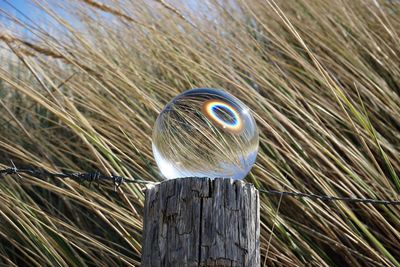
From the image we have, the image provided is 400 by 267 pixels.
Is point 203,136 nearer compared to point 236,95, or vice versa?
point 203,136

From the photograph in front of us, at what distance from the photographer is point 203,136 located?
0.99 meters

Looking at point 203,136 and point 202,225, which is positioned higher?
point 203,136

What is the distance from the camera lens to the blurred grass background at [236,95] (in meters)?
1.49

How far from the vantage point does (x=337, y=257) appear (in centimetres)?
177

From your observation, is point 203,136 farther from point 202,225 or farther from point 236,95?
point 236,95

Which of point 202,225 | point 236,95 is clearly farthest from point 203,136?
point 236,95

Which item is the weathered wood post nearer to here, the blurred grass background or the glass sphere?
the glass sphere

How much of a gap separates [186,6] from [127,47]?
0.32 metres

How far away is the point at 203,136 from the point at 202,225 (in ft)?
0.50

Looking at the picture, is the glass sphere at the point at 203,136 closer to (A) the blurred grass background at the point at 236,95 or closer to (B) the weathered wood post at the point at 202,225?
(B) the weathered wood post at the point at 202,225

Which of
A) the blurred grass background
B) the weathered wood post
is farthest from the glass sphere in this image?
the blurred grass background

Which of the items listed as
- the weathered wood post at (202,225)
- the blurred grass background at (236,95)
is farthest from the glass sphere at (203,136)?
the blurred grass background at (236,95)

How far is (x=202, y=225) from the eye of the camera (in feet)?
2.96

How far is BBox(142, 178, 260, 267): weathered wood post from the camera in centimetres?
90
